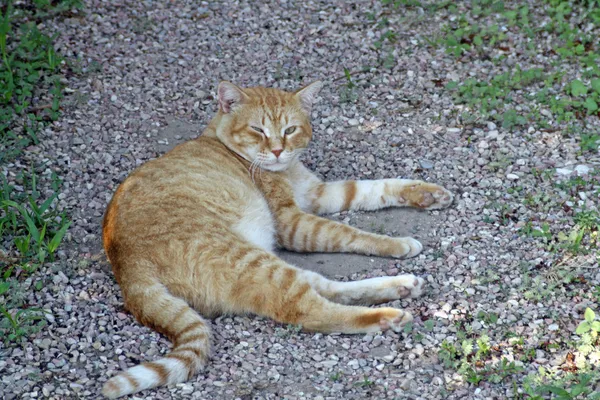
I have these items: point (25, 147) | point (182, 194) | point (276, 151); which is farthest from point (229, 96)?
point (25, 147)

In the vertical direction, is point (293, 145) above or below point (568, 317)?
above

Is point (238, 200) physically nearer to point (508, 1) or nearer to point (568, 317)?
point (568, 317)

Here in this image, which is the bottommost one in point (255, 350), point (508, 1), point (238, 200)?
point (255, 350)

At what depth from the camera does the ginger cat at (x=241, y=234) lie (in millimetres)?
4656

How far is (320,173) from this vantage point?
6.49 m

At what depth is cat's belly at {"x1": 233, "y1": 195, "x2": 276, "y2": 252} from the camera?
5.22 m

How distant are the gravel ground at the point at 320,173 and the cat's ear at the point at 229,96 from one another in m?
1.03

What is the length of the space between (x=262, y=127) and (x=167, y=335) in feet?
5.63

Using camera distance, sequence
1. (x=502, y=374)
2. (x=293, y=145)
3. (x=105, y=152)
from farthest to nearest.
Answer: (x=105, y=152) < (x=293, y=145) < (x=502, y=374)

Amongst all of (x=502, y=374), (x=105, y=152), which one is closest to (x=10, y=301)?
(x=105, y=152)

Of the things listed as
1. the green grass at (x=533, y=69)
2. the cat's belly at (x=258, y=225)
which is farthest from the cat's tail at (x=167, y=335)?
the green grass at (x=533, y=69)

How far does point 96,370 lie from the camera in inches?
173

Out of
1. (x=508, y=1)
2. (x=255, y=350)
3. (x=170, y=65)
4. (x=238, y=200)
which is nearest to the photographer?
(x=255, y=350)

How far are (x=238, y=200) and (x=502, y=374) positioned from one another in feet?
6.57
